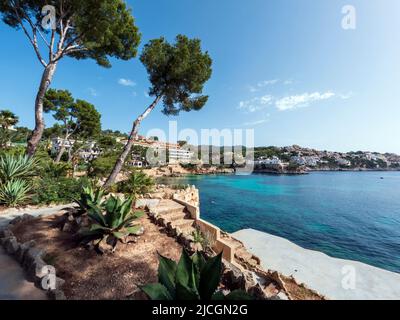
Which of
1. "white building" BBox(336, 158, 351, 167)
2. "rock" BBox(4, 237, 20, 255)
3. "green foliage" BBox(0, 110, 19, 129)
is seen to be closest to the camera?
"rock" BBox(4, 237, 20, 255)

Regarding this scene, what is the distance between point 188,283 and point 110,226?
239 cm

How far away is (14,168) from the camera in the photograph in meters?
6.63

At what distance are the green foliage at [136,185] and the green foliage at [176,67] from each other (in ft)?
15.1

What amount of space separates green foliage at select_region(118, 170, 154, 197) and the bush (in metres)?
1.81

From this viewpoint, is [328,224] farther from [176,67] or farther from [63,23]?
[63,23]

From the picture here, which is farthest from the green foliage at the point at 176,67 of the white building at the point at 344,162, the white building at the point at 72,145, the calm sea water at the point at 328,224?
the white building at the point at 344,162

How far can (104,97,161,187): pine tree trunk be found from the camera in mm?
8367

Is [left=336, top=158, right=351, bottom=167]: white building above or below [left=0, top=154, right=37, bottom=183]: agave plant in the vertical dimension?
below

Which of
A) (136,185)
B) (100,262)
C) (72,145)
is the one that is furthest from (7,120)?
(100,262)

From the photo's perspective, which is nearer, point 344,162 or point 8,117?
point 8,117

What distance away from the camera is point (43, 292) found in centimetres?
252

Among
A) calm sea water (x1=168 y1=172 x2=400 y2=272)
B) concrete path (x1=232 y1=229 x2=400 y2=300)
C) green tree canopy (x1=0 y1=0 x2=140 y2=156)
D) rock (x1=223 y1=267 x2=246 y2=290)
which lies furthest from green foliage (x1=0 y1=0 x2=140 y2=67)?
calm sea water (x1=168 y1=172 x2=400 y2=272)

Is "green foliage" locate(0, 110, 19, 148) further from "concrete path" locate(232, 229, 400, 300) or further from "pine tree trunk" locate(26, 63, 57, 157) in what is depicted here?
"concrete path" locate(232, 229, 400, 300)
